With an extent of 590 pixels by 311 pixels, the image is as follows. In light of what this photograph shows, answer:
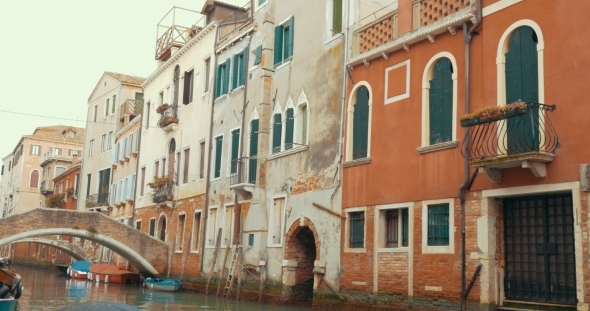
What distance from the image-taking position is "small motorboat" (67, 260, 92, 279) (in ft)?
114

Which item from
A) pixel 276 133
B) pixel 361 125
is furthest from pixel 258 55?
pixel 361 125

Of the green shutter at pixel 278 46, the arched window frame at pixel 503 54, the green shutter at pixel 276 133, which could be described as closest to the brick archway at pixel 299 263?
the green shutter at pixel 276 133

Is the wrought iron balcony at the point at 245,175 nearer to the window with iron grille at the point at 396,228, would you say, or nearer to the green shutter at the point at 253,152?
the green shutter at the point at 253,152

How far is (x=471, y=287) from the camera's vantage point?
12461mm

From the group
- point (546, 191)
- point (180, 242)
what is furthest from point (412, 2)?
point (180, 242)

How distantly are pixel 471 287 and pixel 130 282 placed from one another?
20499mm

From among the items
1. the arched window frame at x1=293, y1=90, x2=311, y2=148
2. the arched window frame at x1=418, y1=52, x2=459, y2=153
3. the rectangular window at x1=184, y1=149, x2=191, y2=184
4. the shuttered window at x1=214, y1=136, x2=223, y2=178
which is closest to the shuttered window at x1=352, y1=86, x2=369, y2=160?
the arched window frame at x1=418, y1=52, x2=459, y2=153

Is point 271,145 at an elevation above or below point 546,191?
above

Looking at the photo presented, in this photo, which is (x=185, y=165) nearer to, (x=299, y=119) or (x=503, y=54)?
(x=299, y=119)

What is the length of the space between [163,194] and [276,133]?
362 inches

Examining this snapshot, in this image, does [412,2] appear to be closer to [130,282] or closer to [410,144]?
[410,144]

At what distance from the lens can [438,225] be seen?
535 inches

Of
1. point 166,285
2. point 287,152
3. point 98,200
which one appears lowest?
point 166,285

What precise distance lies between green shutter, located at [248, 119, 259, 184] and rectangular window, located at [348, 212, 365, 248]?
17.6 ft
